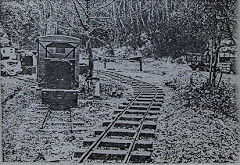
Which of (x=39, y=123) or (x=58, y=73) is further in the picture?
(x=58, y=73)

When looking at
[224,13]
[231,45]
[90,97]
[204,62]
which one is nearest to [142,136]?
[90,97]

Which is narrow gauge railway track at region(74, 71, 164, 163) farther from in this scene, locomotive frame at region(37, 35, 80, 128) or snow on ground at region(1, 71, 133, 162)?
locomotive frame at region(37, 35, 80, 128)

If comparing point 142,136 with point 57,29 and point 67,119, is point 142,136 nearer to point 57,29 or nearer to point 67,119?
point 67,119

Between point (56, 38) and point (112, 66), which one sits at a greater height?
point (56, 38)

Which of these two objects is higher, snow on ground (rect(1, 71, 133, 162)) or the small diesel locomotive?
the small diesel locomotive

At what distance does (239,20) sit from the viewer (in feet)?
12.8

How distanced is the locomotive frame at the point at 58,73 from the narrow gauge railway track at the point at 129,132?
0.40m

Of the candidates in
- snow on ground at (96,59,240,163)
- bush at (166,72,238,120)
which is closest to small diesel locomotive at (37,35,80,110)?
snow on ground at (96,59,240,163)

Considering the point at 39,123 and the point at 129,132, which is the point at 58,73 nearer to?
the point at 39,123

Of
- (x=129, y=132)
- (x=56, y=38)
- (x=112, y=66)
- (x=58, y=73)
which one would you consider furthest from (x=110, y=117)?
(x=56, y=38)

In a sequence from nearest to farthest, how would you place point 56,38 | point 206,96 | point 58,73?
point 56,38, point 58,73, point 206,96

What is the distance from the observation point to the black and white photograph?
379 centimetres

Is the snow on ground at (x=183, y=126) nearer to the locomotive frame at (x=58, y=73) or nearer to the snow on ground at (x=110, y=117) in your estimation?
the snow on ground at (x=110, y=117)

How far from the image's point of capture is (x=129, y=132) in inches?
146
